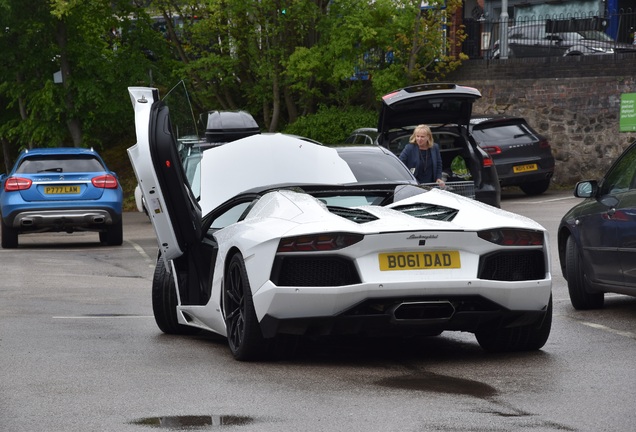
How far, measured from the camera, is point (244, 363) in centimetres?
Answer: 823

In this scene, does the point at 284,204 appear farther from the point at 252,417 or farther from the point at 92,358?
the point at 252,417

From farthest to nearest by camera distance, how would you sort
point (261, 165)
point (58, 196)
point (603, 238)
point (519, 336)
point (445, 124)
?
1. point (58, 196)
2. point (445, 124)
3. point (603, 238)
4. point (261, 165)
5. point (519, 336)

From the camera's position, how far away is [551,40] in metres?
33.2

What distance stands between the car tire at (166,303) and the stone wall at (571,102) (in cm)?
2192

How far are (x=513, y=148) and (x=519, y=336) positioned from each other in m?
19.0

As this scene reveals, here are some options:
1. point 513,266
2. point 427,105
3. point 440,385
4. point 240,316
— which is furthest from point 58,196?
point 440,385

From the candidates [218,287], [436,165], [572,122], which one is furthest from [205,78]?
[218,287]

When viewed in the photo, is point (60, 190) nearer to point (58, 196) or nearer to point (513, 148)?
point (58, 196)

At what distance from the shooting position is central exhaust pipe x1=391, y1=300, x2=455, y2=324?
782cm

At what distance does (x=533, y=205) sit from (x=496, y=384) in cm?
1953

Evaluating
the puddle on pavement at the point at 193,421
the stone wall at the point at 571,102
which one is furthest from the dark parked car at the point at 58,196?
the puddle on pavement at the point at 193,421

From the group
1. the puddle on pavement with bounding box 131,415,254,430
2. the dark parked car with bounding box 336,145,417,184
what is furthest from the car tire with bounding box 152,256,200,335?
the puddle on pavement with bounding box 131,415,254,430

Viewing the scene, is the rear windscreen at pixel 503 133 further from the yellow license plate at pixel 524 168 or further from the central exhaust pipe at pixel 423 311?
the central exhaust pipe at pixel 423 311

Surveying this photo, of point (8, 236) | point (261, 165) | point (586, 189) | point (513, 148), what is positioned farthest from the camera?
point (513, 148)
